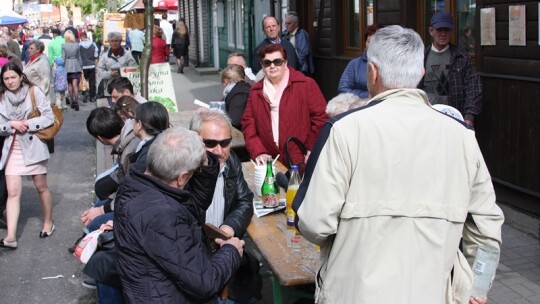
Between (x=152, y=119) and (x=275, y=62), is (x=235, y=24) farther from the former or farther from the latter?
(x=152, y=119)

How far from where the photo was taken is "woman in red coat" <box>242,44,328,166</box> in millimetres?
5633

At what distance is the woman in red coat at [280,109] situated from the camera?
563 cm

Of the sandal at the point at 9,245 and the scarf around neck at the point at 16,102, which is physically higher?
the scarf around neck at the point at 16,102

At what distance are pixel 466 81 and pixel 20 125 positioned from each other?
3824 mm

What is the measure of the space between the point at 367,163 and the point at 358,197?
12 centimetres

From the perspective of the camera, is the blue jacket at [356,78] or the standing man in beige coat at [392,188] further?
the blue jacket at [356,78]

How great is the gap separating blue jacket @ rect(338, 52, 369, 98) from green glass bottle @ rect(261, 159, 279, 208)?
2.37 meters

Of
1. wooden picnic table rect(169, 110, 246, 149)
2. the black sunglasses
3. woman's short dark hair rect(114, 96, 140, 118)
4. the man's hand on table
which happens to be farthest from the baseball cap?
the man's hand on table

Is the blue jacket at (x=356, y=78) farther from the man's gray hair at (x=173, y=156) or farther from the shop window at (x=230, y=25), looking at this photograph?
the shop window at (x=230, y=25)

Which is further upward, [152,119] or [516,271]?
[152,119]

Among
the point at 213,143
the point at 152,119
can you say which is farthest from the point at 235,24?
the point at 213,143

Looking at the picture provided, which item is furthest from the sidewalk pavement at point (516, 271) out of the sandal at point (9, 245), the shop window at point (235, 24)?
the shop window at point (235, 24)

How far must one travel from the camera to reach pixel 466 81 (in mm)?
6375

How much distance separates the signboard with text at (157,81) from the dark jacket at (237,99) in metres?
3.17
